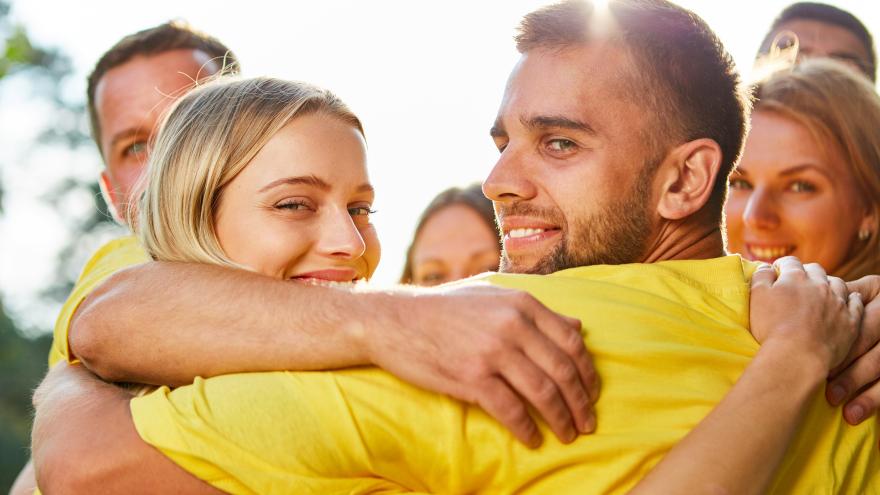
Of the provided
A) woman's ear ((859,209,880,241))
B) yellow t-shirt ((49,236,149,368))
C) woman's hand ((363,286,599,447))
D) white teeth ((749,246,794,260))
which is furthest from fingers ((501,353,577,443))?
woman's ear ((859,209,880,241))

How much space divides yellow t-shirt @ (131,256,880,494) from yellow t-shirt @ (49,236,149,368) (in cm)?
97

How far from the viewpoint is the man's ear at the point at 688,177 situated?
3154 mm

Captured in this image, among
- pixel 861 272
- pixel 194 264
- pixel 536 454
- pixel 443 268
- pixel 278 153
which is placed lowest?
pixel 443 268

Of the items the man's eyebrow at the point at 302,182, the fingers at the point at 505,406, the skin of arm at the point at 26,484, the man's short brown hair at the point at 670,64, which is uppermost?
the man's short brown hair at the point at 670,64

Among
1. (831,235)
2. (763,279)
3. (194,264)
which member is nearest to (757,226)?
(831,235)

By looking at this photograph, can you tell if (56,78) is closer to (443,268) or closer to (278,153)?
(443,268)

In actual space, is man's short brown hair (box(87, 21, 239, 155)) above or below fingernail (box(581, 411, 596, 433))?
above

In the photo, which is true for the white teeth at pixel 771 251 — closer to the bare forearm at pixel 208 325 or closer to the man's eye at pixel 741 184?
the man's eye at pixel 741 184

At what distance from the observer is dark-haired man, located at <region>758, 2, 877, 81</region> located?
645 cm

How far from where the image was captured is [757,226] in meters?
4.89

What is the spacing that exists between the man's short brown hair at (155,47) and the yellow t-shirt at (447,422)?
9.93ft

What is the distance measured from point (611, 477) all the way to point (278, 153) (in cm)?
136

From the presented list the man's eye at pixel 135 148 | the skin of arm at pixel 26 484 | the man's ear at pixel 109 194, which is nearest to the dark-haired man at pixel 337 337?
the skin of arm at pixel 26 484

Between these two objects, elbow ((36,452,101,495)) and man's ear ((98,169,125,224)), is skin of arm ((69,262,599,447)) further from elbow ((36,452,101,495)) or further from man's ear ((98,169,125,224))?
man's ear ((98,169,125,224))
